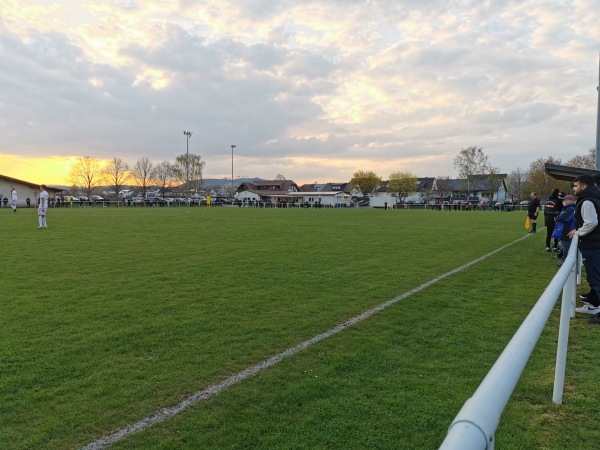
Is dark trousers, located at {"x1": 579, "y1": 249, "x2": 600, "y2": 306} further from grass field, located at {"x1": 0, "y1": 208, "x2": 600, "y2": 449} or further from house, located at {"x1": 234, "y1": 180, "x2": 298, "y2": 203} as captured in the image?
house, located at {"x1": 234, "y1": 180, "x2": 298, "y2": 203}

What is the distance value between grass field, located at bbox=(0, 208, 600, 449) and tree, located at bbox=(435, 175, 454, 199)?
96702 mm

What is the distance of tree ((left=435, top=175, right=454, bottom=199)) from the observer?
102m

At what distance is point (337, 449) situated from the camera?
3.06 metres

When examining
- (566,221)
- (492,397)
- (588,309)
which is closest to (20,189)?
(566,221)

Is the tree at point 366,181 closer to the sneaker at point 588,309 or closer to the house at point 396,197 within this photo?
the house at point 396,197

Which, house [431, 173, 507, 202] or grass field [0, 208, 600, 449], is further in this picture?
→ house [431, 173, 507, 202]

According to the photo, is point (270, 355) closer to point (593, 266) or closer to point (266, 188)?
point (593, 266)

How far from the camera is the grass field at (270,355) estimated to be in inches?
130

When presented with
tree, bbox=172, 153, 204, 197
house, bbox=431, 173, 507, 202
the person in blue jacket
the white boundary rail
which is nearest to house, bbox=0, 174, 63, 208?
tree, bbox=172, 153, 204, 197

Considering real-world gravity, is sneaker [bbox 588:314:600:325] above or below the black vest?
below

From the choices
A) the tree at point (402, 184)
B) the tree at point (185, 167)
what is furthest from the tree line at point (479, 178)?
the tree at point (185, 167)

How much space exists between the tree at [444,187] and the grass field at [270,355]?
9670cm

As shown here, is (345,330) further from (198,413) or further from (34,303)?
(34,303)

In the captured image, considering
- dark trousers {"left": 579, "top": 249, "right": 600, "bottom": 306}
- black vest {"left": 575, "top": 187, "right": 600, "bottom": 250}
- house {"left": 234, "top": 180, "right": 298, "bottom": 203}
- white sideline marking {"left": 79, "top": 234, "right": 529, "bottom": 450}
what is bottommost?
white sideline marking {"left": 79, "top": 234, "right": 529, "bottom": 450}
